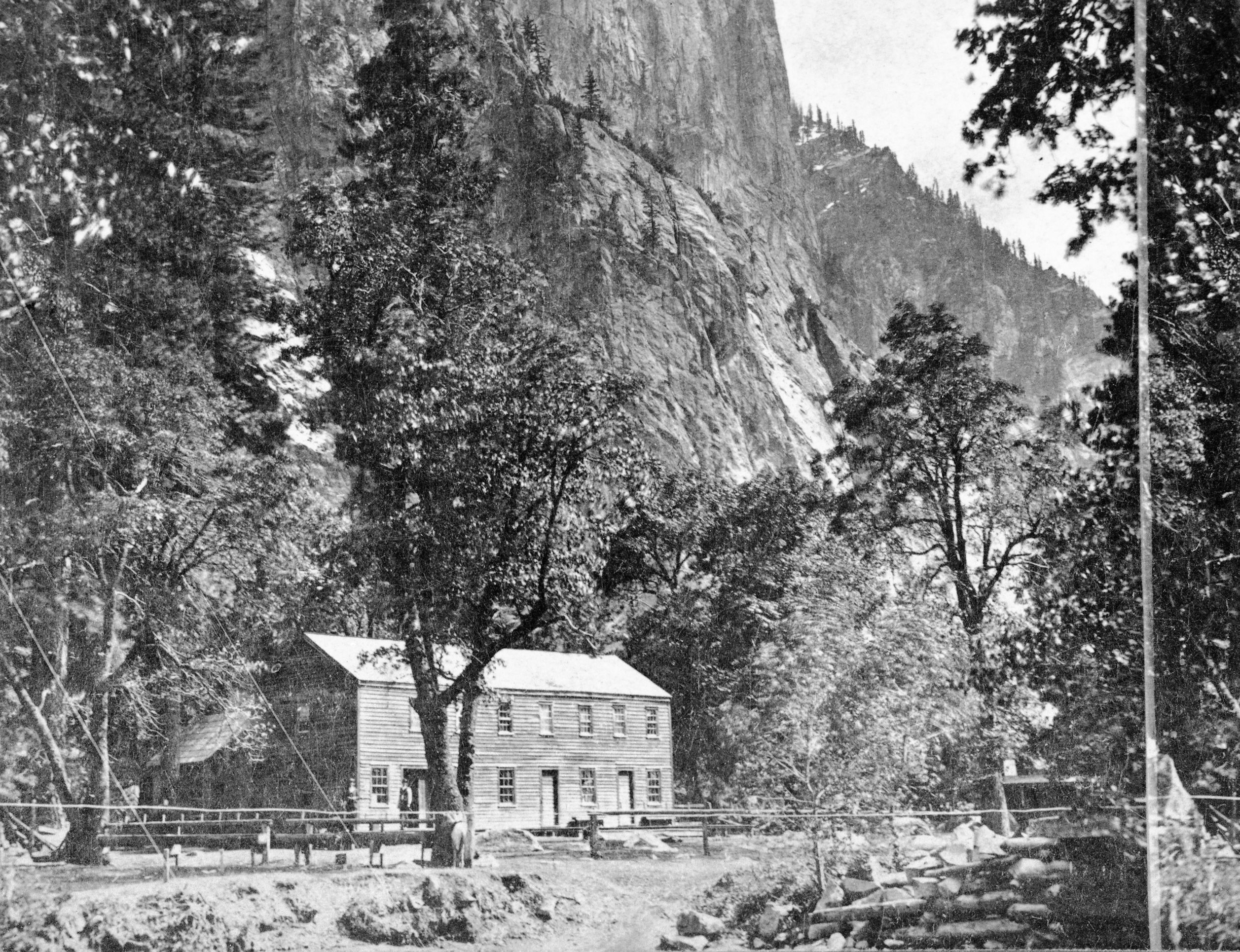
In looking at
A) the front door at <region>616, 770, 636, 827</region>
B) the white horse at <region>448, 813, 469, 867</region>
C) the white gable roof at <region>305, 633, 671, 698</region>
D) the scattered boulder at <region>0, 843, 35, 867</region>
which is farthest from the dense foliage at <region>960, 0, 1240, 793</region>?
the scattered boulder at <region>0, 843, 35, 867</region>

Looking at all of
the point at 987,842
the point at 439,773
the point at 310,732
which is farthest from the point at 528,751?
the point at 987,842

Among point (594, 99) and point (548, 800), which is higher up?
point (594, 99)

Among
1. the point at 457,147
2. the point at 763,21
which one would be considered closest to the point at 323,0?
the point at 457,147

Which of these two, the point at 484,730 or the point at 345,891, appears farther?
the point at 484,730

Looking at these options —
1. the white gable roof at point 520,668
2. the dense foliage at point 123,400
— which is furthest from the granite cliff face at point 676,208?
the white gable roof at point 520,668

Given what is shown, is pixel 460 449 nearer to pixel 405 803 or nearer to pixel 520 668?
pixel 405 803

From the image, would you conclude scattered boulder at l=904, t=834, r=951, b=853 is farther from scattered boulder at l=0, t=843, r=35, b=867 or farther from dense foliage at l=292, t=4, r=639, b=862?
scattered boulder at l=0, t=843, r=35, b=867

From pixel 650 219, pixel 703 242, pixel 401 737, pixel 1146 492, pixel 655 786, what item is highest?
pixel 650 219
